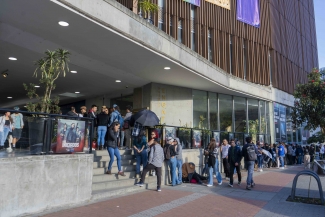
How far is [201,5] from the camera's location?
20078 mm

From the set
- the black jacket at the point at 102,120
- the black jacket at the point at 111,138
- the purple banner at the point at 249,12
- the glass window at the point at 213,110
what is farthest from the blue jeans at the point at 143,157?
the purple banner at the point at 249,12

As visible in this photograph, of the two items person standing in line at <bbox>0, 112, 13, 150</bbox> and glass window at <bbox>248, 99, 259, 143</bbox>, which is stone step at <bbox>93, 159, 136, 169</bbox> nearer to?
person standing in line at <bbox>0, 112, 13, 150</bbox>

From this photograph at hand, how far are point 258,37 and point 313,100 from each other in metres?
12.4

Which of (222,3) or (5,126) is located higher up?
(222,3)

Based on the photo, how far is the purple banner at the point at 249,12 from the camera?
22891 mm

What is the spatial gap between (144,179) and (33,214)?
4.01 meters

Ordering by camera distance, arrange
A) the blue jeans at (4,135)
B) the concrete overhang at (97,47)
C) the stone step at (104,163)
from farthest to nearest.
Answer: the stone step at (104,163) → the concrete overhang at (97,47) → the blue jeans at (4,135)

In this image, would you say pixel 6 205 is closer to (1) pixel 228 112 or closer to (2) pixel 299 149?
(1) pixel 228 112

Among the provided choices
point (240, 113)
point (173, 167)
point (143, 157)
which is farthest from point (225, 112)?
point (143, 157)

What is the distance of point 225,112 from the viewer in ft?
71.9

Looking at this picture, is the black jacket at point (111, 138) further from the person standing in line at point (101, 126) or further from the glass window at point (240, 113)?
the glass window at point (240, 113)

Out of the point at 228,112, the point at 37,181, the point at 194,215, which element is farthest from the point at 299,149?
the point at 37,181

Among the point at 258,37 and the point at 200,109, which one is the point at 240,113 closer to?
the point at 200,109

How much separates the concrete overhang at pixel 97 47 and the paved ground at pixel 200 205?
5.47 m
